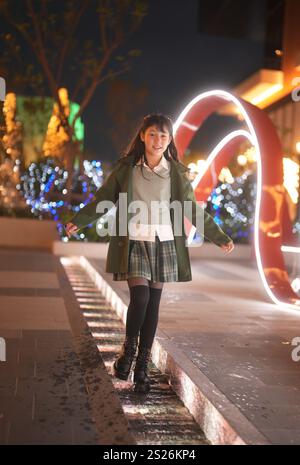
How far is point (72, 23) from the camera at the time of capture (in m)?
17.1

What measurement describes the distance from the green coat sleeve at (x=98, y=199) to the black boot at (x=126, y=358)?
35.0 inches

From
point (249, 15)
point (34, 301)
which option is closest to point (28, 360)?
point (34, 301)

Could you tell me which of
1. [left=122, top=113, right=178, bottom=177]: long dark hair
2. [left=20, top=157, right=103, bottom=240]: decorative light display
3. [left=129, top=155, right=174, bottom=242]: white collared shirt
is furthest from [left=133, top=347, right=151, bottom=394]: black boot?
[left=20, top=157, right=103, bottom=240]: decorative light display

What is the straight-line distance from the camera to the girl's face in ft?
13.0

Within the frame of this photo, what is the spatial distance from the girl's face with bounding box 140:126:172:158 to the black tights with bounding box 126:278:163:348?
0.91 m

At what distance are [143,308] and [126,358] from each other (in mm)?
428

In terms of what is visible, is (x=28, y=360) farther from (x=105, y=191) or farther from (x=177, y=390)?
(x=105, y=191)

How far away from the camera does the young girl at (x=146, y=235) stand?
12.9ft

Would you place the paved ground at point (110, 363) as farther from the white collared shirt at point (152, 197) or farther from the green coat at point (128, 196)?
the white collared shirt at point (152, 197)

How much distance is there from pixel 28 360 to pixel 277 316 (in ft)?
11.3

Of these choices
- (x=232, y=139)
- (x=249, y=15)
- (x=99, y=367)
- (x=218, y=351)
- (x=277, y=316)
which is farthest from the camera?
(x=249, y=15)

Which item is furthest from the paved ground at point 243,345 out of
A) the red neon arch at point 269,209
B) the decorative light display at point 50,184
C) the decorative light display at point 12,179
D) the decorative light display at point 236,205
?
the decorative light display at point 12,179
